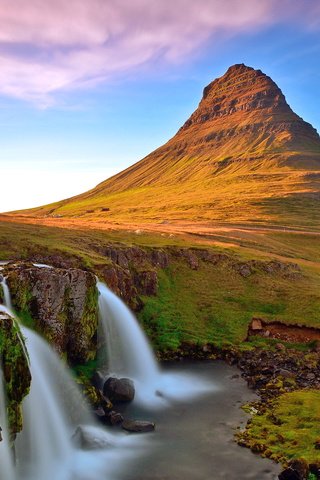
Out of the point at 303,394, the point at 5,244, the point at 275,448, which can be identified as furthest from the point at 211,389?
the point at 5,244

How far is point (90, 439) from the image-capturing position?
1062 inches

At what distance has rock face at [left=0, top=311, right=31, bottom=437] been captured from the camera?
69.1ft

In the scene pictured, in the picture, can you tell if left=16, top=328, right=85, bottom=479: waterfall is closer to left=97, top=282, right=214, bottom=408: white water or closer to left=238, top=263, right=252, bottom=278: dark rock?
left=97, top=282, right=214, bottom=408: white water

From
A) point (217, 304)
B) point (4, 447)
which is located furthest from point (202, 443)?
point (217, 304)

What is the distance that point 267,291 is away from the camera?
54.8m

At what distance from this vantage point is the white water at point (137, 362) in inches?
1393

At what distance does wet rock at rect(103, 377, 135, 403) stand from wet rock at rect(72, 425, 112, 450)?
4.72 meters

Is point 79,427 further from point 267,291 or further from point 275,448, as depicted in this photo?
point 267,291

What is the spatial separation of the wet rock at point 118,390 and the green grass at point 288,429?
9115 mm

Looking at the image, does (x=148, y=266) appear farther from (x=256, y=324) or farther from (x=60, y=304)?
(x=60, y=304)

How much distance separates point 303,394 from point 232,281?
2471 cm

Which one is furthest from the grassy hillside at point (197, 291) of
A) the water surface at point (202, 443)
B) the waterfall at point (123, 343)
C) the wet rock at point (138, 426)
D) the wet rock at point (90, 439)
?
the wet rock at point (90, 439)

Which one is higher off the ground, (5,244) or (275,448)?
(5,244)

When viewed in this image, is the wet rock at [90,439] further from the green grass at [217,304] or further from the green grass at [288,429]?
the green grass at [217,304]
